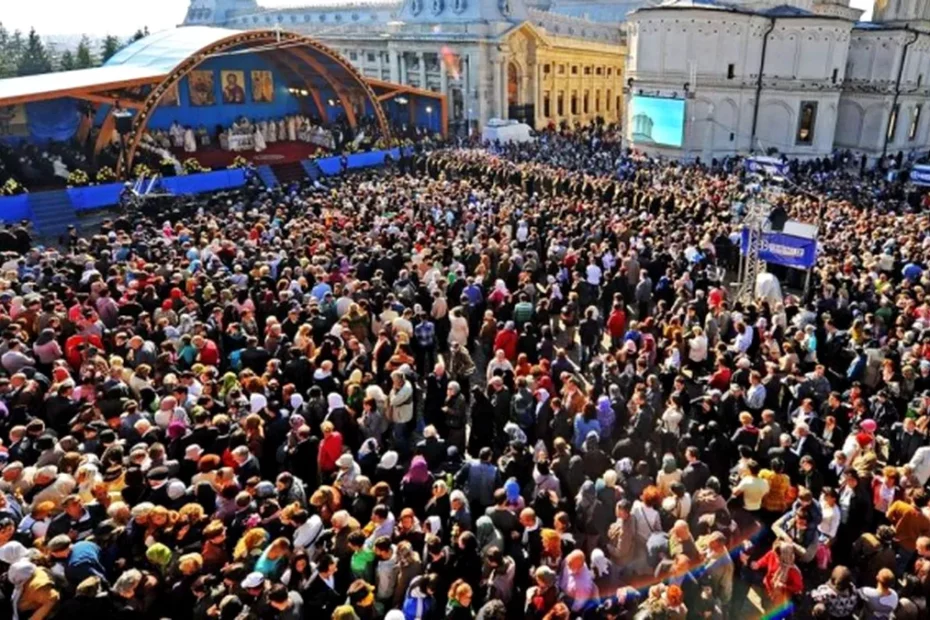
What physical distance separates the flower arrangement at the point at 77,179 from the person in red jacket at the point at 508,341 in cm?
1894

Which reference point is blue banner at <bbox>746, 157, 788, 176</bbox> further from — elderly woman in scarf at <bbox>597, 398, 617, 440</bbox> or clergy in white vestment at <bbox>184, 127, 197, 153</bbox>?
clergy in white vestment at <bbox>184, 127, 197, 153</bbox>

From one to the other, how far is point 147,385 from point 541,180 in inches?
681

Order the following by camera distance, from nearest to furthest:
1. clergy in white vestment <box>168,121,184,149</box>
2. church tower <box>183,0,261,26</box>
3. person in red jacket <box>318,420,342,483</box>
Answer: person in red jacket <box>318,420,342,483</box> < clergy in white vestment <box>168,121,184,149</box> < church tower <box>183,0,261,26</box>

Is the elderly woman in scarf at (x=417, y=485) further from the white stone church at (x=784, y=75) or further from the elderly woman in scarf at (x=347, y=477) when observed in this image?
the white stone church at (x=784, y=75)

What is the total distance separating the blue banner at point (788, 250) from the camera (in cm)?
1293


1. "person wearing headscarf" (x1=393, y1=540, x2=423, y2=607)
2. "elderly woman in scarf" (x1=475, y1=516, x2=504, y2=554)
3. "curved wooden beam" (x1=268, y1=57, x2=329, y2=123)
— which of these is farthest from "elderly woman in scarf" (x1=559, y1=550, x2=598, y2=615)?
"curved wooden beam" (x1=268, y1=57, x2=329, y2=123)

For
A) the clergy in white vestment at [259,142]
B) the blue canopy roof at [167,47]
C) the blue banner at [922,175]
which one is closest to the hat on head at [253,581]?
the blue canopy roof at [167,47]

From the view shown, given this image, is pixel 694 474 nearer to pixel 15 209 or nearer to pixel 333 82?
pixel 15 209

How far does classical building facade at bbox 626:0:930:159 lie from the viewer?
33594 millimetres

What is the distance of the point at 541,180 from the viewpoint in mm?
23344

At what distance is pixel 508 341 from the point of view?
10.0m

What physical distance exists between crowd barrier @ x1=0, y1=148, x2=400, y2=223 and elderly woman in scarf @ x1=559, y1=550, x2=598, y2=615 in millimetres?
21269

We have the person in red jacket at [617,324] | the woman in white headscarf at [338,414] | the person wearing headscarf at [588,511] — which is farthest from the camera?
the person in red jacket at [617,324]

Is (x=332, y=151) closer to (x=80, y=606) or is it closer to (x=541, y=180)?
(x=541, y=180)
